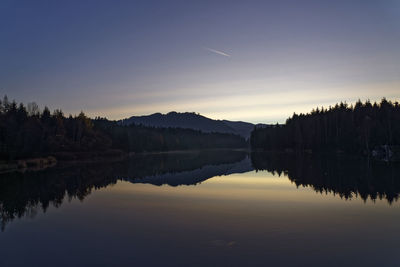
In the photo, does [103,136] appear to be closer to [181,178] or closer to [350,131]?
[181,178]

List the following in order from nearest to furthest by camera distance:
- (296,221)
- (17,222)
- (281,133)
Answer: (296,221) < (17,222) < (281,133)

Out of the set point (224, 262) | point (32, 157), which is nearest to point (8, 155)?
point (32, 157)

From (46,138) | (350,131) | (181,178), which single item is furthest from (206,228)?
(350,131)

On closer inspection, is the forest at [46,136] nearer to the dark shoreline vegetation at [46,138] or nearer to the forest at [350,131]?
the dark shoreline vegetation at [46,138]

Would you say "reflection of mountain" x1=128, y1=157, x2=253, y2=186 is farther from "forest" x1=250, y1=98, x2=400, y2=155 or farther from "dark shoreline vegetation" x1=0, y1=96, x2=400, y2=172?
"forest" x1=250, y1=98, x2=400, y2=155

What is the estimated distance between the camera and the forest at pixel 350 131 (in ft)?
321

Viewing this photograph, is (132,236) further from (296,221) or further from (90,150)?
(90,150)

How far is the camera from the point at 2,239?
16625 mm

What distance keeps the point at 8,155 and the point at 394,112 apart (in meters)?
120

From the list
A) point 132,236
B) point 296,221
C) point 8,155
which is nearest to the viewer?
point 132,236

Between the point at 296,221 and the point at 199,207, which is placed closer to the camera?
the point at 296,221

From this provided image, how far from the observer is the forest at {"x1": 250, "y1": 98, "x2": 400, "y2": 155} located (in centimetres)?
9781

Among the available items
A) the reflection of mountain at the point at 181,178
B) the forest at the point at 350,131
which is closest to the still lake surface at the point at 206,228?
the reflection of mountain at the point at 181,178

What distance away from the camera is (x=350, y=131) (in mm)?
107812
